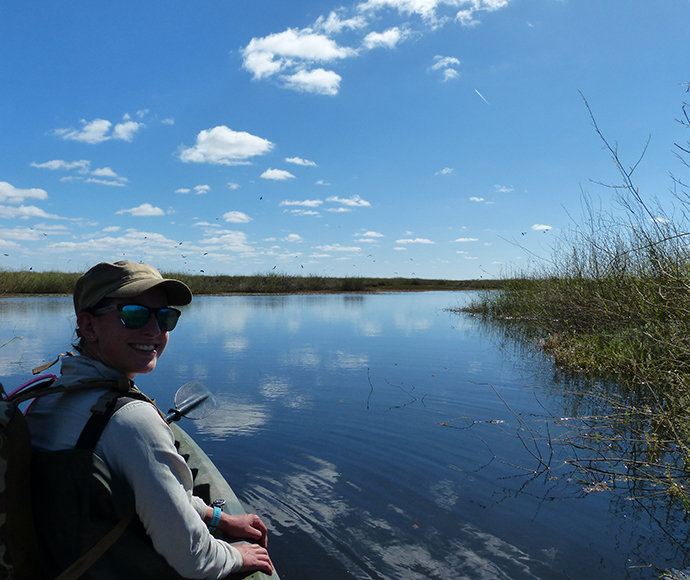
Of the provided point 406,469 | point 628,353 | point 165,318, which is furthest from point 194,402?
point 628,353

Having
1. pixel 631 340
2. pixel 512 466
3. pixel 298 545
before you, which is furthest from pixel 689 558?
pixel 631 340

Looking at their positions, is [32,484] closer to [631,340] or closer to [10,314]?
[631,340]

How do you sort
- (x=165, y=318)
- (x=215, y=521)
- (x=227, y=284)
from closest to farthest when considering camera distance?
1. (x=165, y=318)
2. (x=215, y=521)
3. (x=227, y=284)

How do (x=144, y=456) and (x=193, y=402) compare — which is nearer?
(x=144, y=456)

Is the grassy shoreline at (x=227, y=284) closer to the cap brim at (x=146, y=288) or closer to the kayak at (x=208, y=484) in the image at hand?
the kayak at (x=208, y=484)

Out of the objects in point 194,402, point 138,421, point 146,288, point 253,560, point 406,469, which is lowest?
point 406,469

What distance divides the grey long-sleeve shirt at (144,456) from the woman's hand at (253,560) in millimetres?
306

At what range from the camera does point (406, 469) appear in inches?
193

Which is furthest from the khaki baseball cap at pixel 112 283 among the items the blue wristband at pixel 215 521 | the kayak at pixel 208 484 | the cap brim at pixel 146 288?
the kayak at pixel 208 484

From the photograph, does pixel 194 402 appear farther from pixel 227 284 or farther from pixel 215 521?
pixel 227 284

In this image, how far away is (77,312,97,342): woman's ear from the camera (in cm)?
171

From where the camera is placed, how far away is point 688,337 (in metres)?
4.15

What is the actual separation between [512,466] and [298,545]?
246cm

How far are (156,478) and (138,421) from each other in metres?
0.18
